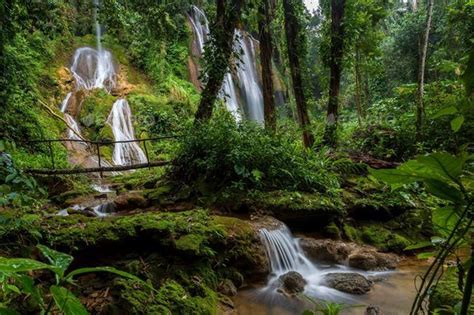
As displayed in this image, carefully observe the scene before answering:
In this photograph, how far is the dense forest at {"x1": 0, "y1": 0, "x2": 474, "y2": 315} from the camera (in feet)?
3.14

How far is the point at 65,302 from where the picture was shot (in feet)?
2.28

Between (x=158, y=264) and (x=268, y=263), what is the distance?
155 centimetres

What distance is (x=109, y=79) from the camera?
1688 cm

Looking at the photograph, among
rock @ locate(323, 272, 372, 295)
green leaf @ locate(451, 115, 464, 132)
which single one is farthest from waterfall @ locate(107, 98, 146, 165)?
green leaf @ locate(451, 115, 464, 132)

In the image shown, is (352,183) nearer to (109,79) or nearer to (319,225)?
(319,225)

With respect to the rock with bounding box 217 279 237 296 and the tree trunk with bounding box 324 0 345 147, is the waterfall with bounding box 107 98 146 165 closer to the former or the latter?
the tree trunk with bounding box 324 0 345 147

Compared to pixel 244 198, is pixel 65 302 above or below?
above

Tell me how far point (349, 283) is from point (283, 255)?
96cm

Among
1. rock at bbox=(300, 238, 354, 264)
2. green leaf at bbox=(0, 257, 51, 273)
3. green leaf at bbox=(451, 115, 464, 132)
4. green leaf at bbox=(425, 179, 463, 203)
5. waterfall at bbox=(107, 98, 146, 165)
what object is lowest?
rock at bbox=(300, 238, 354, 264)

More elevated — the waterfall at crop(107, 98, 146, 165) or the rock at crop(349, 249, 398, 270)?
the waterfall at crop(107, 98, 146, 165)

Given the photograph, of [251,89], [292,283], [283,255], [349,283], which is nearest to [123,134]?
[251,89]

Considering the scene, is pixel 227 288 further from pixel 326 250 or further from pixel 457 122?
pixel 457 122

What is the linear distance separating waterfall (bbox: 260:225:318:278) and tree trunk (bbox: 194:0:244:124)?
3448 mm

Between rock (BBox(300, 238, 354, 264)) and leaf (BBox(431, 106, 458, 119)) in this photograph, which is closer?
leaf (BBox(431, 106, 458, 119))
